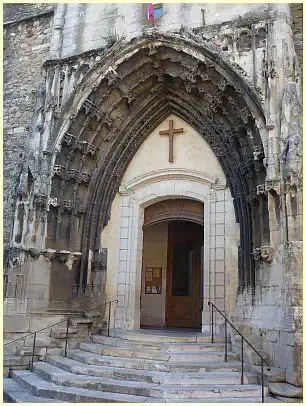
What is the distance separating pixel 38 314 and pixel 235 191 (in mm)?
3838

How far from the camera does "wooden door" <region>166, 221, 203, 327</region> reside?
10.1 metres

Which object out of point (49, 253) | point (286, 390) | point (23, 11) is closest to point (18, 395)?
point (49, 253)

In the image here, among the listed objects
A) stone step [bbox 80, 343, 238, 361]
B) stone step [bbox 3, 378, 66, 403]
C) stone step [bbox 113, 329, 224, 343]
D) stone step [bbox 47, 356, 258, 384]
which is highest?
stone step [bbox 113, 329, 224, 343]

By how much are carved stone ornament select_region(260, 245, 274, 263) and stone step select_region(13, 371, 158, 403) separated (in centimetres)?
245

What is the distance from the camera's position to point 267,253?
616 cm

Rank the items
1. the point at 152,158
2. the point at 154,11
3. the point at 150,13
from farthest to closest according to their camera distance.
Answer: the point at 152,158
the point at 154,11
the point at 150,13

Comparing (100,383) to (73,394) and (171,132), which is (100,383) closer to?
(73,394)

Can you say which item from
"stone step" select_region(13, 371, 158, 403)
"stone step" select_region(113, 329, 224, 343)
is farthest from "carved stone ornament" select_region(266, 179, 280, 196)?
"stone step" select_region(13, 371, 158, 403)

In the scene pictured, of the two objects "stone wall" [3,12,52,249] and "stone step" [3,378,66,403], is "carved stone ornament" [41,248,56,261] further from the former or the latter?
"stone step" [3,378,66,403]

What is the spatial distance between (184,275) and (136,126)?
376 centimetres

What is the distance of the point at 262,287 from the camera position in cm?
635

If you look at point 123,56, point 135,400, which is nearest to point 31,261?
point 135,400

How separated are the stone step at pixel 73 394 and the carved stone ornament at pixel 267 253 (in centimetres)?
245

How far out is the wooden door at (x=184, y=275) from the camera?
10.1m
